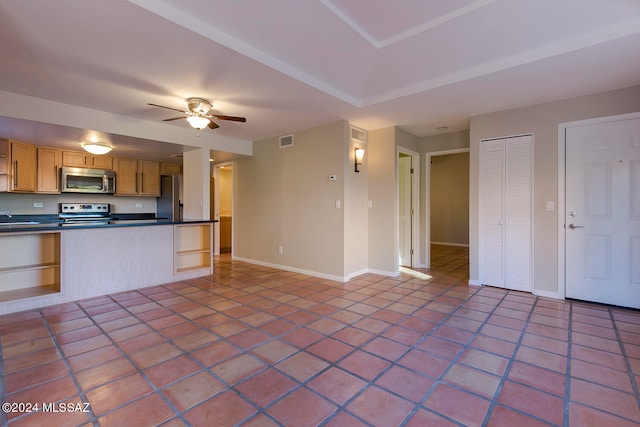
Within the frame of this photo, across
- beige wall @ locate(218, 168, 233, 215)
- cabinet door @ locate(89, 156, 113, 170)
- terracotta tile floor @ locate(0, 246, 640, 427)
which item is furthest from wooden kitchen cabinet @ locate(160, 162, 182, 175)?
terracotta tile floor @ locate(0, 246, 640, 427)

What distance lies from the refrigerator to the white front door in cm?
695

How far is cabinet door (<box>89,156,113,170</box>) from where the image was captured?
5.84 metres

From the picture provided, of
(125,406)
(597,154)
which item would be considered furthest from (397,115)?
(125,406)

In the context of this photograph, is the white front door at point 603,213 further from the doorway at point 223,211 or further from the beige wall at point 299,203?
the doorway at point 223,211

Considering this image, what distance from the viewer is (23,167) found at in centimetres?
504

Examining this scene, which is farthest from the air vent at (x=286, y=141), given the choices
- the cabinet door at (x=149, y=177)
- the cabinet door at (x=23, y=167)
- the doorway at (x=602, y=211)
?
the cabinet door at (x=23, y=167)

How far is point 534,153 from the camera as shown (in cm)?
379

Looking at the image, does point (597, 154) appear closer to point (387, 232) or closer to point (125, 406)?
point (387, 232)

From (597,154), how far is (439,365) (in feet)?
10.9

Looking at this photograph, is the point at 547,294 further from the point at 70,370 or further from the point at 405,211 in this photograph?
the point at 70,370

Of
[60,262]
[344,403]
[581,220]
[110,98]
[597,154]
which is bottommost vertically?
[344,403]

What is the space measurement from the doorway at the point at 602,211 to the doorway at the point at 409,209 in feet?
7.50

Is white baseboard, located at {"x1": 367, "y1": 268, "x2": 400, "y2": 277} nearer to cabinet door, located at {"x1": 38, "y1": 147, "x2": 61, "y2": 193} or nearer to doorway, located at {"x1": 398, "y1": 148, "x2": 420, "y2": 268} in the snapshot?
doorway, located at {"x1": 398, "y1": 148, "x2": 420, "y2": 268}

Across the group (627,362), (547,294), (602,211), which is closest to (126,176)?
(547,294)
